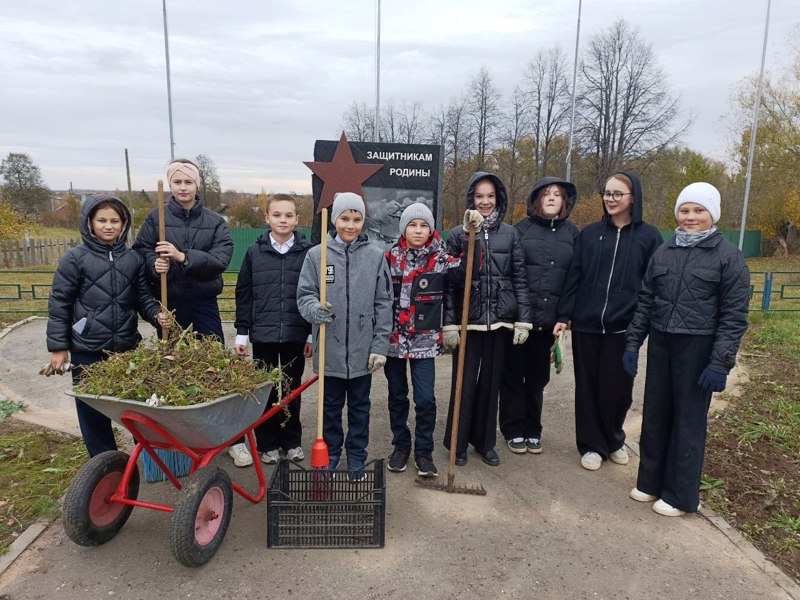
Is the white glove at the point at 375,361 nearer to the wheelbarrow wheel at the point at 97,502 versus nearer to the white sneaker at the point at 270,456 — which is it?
the white sneaker at the point at 270,456

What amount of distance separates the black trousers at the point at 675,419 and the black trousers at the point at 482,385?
3.19 ft

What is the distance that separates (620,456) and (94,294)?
3720 millimetres

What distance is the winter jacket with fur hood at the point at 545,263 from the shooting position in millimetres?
3820

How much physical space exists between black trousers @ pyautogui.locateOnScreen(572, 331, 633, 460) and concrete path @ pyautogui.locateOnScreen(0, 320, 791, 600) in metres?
0.36

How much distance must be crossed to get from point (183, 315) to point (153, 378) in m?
1.28

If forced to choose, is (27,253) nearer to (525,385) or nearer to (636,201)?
(525,385)

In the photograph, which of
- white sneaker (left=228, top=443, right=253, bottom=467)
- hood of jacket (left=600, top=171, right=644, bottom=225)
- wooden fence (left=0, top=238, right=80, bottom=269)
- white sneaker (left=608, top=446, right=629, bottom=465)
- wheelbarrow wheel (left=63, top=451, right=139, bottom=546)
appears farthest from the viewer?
wooden fence (left=0, top=238, right=80, bottom=269)

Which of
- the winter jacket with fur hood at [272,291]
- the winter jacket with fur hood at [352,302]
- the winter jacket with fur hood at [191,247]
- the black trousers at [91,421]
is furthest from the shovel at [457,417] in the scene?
the black trousers at [91,421]

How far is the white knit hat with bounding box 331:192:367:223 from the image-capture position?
10.6 ft

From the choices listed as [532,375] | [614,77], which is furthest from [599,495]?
[614,77]

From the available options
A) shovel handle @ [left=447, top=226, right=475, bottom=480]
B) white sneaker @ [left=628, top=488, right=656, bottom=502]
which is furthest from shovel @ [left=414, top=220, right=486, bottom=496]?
white sneaker @ [left=628, top=488, right=656, bottom=502]

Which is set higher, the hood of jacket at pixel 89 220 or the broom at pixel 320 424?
the hood of jacket at pixel 89 220

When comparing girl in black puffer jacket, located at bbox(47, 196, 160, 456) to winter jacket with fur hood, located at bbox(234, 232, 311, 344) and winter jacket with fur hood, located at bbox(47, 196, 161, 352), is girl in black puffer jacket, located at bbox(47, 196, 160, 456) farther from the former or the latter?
winter jacket with fur hood, located at bbox(234, 232, 311, 344)

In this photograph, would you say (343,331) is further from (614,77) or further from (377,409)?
(614,77)
